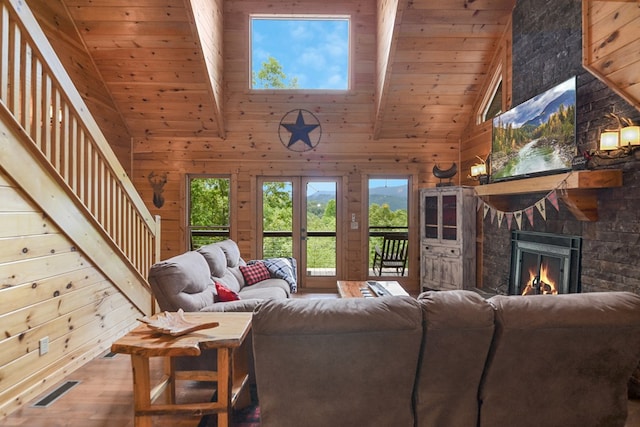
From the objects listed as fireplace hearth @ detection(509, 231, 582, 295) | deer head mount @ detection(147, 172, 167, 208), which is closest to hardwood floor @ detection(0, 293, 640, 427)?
fireplace hearth @ detection(509, 231, 582, 295)

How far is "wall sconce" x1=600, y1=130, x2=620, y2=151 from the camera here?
2.53 m

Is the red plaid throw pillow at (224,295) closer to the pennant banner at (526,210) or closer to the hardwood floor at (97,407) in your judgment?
the hardwood floor at (97,407)

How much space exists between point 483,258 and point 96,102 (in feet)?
18.9

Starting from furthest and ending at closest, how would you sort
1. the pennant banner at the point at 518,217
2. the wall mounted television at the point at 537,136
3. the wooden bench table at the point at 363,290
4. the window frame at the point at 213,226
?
the window frame at the point at 213,226, the pennant banner at the point at 518,217, the wooden bench table at the point at 363,290, the wall mounted television at the point at 537,136

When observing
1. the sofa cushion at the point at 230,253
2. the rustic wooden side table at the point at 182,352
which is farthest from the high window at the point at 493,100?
the rustic wooden side table at the point at 182,352

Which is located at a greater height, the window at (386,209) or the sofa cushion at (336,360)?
the window at (386,209)

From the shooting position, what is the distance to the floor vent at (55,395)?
2459 mm

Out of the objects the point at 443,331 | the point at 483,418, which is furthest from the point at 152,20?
the point at 483,418

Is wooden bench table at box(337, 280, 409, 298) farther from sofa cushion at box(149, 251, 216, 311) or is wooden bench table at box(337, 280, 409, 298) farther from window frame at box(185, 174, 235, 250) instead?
window frame at box(185, 174, 235, 250)

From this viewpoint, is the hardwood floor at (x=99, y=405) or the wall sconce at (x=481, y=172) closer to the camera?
the hardwood floor at (x=99, y=405)

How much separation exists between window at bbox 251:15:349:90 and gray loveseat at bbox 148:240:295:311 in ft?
9.84

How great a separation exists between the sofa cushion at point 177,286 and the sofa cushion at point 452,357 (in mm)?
1681

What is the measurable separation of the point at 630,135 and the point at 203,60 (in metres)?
4.46

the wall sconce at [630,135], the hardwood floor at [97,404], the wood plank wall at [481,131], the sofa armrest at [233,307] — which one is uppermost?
the wood plank wall at [481,131]
